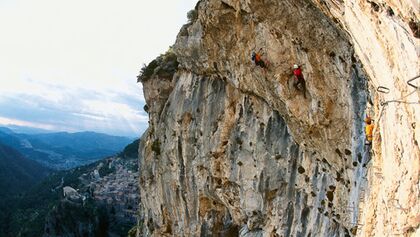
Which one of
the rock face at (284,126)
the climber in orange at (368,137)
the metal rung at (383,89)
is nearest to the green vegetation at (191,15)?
the rock face at (284,126)

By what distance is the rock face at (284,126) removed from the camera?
1105 cm

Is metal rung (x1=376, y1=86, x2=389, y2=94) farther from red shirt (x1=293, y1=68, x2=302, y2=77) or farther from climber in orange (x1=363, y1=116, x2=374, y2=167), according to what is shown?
red shirt (x1=293, y1=68, x2=302, y2=77)

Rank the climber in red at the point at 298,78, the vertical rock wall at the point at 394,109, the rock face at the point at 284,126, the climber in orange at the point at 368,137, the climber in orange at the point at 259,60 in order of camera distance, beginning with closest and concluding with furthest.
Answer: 1. the vertical rock wall at the point at 394,109
2. the rock face at the point at 284,126
3. the climber in orange at the point at 368,137
4. the climber in red at the point at 298,78
5. the climber in orange at the point at 259,60

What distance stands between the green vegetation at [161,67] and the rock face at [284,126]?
58 cm

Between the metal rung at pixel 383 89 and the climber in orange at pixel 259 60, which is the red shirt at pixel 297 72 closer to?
the climber in orange at pixel 259 60

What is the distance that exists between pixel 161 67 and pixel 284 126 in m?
17.4

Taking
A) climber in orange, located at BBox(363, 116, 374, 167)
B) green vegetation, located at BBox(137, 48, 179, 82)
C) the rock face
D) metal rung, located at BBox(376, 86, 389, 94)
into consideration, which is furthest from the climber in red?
green vegetation, located at BBox(137, 48, 179, 82)

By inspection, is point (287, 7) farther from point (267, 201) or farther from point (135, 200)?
point (135, 200)

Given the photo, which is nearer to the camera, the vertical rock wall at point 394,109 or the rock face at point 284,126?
the vertical rock wall at point 394,109

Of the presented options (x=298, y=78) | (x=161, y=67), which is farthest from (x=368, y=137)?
(x=161, y=67)

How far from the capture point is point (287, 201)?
2886 centimetres

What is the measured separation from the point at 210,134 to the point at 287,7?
45.6 feet

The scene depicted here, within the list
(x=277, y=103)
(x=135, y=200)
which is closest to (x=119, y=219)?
(x=135, y=200)

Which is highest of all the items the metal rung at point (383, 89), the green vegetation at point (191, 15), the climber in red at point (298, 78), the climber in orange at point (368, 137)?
the green vegetation at point (191, 15)
